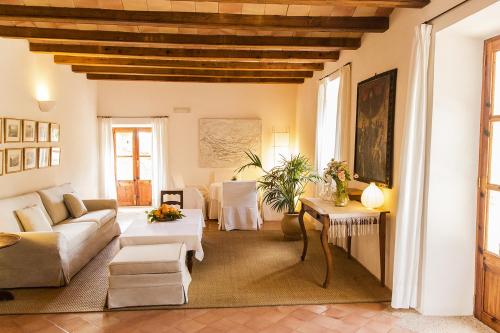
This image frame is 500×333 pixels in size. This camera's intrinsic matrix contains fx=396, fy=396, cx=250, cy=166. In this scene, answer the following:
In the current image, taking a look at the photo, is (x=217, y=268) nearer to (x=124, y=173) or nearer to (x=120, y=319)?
(x=120, y=319)

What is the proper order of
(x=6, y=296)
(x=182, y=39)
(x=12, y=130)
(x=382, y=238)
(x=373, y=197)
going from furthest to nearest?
(x=182, y=39) < (x=12, y=130) < (x=373, y=197) < (x=382, y=238) < (x=6, y=296)

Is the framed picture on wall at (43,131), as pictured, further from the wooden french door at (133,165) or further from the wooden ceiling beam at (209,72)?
the wooden french door at (133,165)

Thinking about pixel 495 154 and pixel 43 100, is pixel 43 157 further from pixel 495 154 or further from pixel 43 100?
pixel 495 154

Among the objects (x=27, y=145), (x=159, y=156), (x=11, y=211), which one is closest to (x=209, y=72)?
(x=159, y=156)

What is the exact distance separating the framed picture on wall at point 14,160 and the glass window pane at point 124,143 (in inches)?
139

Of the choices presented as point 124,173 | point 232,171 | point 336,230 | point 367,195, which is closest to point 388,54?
point 367,195

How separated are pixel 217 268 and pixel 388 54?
9.96ft

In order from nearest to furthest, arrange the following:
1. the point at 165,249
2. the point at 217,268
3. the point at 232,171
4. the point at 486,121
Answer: the point at 486,121 → the point at 165,249 → the point at 217,268 → the point at 232,171

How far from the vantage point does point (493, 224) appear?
10.6ft

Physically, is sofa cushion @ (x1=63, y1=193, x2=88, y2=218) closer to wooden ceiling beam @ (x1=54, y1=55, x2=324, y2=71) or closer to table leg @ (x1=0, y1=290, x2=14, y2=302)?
table leg @ (x1=0, y1=290, x2=14, y2=302)

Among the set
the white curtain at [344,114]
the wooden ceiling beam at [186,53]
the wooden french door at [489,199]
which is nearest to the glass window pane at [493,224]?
the wooden french door at [489,199]

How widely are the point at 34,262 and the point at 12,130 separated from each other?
1.81 metres

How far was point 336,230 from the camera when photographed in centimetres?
398

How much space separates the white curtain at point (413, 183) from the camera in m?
3.33
